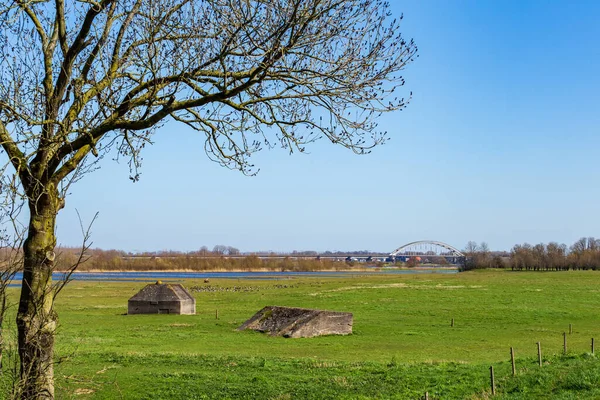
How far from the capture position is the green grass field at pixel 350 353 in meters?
19.3

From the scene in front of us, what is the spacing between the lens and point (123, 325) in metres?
44.5

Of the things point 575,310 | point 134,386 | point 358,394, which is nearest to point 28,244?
point 134,386

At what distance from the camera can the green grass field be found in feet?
63.5

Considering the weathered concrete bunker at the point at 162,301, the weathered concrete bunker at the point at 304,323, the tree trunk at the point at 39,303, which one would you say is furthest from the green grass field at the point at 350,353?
the weathered concrete bunker at the point at 162,301

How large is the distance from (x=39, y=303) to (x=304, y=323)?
28.5 metres

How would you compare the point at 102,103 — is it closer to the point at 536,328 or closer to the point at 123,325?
the point at 123,325

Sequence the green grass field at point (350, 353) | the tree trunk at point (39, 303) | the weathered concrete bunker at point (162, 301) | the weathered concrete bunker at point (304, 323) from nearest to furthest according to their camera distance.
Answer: the tree trunk at point (39, 303)
the green grass field at point (350, 353)
the weathered concrete bunker at point (304, 323)
the weathered concrete bunker at point (162, 301)

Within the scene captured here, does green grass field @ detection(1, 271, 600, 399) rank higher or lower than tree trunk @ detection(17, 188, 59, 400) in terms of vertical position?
lower

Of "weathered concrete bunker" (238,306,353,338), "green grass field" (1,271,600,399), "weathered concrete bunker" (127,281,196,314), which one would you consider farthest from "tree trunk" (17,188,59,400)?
"weathered concrete bunker" (127,281,196,314)

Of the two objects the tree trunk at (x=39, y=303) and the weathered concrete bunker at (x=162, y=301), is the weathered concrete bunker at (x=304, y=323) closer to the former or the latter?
the weathered concrete bunker at (x=162, y=301)

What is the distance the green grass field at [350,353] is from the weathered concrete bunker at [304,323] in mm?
1131

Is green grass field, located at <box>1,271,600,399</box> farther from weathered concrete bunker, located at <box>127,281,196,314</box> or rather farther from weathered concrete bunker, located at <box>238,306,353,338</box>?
weathered concrete bunker, located at <box>127,281,196,314</box>

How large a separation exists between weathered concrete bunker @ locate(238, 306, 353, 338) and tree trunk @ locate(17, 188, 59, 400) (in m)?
27.4

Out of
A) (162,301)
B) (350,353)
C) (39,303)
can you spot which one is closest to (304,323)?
(350,353)
